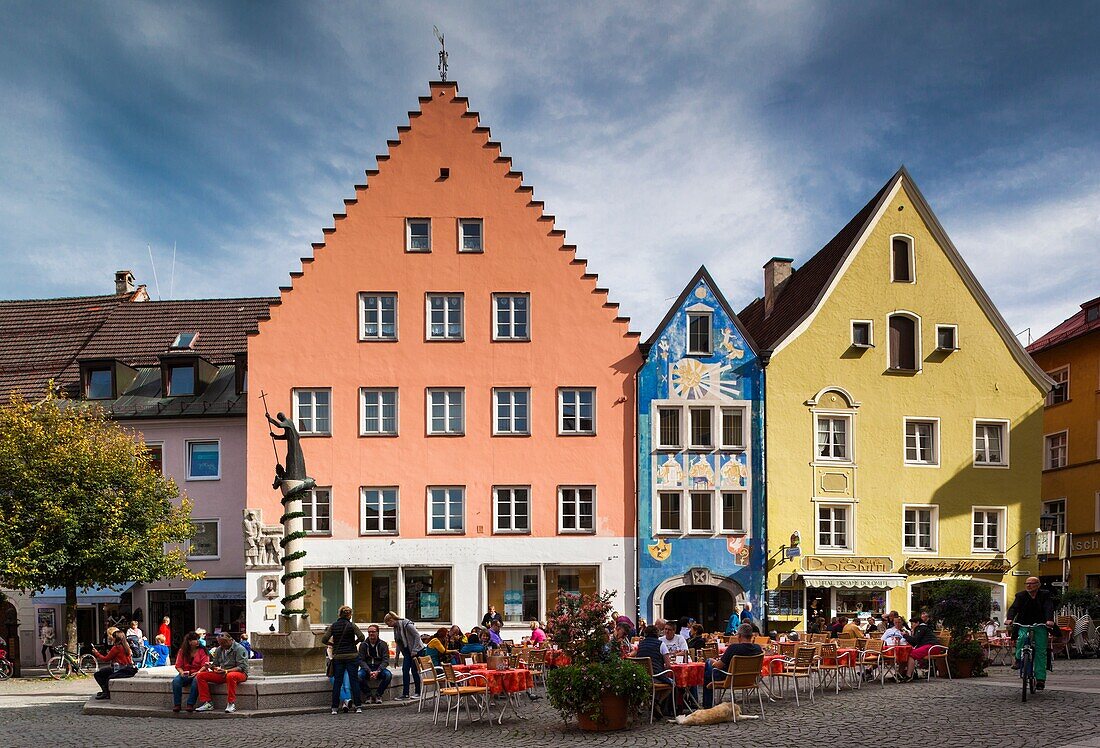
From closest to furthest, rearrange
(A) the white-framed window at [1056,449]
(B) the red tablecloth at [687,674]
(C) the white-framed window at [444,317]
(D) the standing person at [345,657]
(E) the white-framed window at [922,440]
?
(B) the red tablecloth at [687,674]
(D) the standing person at [345,657]
(C) the white-framed window at [444,317]
(E) the white-framed window at [922,440]
(A) the white-framed window at [1056,449]

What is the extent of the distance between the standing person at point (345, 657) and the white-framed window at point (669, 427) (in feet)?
54.9

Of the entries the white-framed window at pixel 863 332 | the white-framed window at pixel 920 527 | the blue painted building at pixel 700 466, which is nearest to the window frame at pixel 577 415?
the blue painted building at pixel 700 466

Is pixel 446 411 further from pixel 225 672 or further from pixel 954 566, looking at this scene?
pixel 954 566

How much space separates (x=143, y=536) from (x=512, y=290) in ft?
42.9

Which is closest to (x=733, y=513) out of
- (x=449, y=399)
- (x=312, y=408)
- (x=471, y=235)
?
(x=449, y=399)

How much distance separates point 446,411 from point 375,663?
1465 centimetres

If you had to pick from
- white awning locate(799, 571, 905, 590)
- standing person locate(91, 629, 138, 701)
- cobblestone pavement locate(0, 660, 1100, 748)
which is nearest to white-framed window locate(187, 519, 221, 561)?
standing person locate(91, 629, 138, 701)

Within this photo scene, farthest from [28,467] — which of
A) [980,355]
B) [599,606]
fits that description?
[980,355]

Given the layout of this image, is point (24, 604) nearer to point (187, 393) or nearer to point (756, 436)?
point (187, 393)

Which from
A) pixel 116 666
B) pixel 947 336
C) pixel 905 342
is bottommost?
pixel 116 666

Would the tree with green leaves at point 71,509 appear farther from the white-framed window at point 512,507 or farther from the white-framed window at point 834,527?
the white-framed window at point 834,527

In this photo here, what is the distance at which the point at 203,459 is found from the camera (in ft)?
123

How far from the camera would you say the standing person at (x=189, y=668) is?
20234 millimetres

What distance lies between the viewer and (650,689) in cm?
1656
